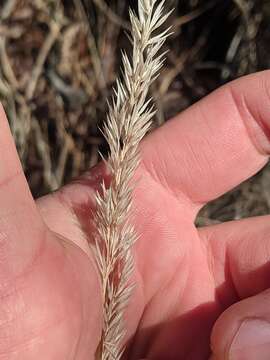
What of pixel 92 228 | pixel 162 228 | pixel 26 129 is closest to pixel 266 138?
pixel 162 228

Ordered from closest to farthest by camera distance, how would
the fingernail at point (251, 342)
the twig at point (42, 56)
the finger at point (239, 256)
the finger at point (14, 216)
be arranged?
the finger at point (14, 216)
the fingernail at point (251, 342)
the finger at point (239, 256)
the twig at point (42, 56)

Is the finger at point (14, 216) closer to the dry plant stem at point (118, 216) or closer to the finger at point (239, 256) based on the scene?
the dry plant stem at point (118, 216)

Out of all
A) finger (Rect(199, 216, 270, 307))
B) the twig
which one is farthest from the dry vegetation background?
finger (Rect(199, 216, 270, 307))

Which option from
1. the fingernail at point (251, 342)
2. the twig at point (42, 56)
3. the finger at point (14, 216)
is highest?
the twig at point (42, 56)

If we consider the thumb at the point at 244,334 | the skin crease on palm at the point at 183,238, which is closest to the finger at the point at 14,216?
the skin crease on palm at the point at 183,238

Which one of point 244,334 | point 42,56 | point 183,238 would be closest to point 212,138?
point 183,238

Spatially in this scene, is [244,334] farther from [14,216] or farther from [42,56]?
[42,56]
